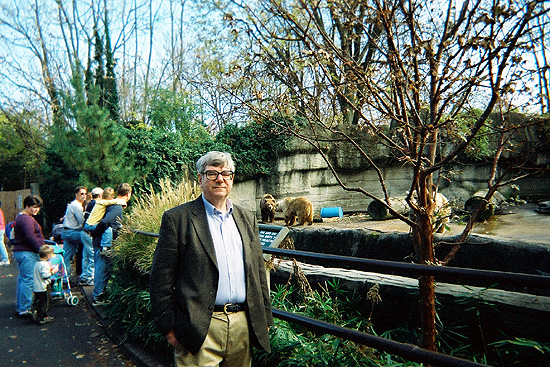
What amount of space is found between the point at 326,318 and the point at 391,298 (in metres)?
0.62

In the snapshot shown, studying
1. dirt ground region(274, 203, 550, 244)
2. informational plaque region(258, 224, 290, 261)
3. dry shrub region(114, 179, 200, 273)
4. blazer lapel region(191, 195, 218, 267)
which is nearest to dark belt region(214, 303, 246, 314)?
blazer lapel region(191, 195, 218, 267)

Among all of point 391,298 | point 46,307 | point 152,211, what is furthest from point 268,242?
point 46,307

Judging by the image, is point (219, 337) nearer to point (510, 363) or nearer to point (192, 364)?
point (192, 364)

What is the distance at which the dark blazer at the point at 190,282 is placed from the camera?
94.6 inches

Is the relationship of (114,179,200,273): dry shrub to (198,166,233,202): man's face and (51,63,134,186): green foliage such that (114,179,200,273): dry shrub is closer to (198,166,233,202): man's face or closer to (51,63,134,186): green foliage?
(198,166,233,202): man's face

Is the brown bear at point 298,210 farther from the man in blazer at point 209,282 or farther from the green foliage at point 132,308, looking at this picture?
the man in blazer at point 209,282

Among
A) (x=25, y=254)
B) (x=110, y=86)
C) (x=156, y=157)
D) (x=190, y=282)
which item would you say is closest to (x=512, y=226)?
(x=190, y=282)

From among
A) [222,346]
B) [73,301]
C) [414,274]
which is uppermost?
[414,274]

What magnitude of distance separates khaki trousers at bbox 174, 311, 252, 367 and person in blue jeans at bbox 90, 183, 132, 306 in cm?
454

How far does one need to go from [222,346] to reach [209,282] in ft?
1.31

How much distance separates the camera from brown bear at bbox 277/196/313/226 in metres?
9.90

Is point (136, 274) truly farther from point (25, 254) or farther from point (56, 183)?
point (56, 183)

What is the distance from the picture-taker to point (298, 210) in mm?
9945

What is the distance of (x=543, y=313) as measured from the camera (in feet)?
9.13
